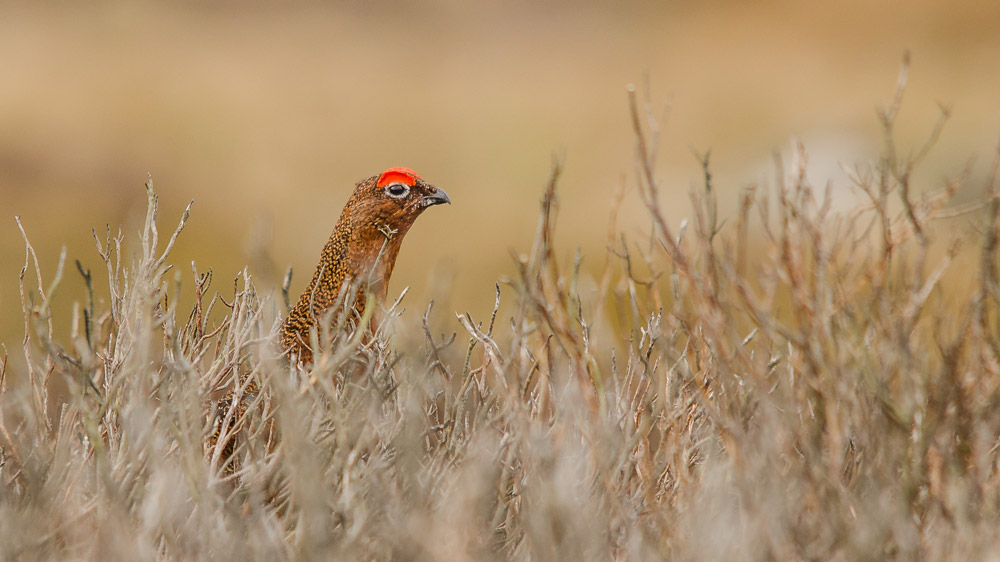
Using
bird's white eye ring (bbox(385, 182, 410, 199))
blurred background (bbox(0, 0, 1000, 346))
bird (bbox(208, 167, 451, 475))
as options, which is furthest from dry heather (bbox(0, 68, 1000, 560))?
blurred background (bbox(0, 0, 1000, 346))

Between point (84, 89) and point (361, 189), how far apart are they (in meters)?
15.2

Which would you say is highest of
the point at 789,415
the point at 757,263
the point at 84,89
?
the point at 84,89

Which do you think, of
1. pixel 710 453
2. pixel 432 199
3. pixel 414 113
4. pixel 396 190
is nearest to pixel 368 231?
pixel 396 190

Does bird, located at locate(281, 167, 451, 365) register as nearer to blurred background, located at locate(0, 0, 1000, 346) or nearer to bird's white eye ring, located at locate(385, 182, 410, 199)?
bird's white eye ring, located at locate(385, 182, 410, 199)

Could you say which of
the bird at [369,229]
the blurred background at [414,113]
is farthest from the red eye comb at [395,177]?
the blurred background at [414,113]

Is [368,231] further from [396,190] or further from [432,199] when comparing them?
[432,199]

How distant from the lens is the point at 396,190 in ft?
13.2

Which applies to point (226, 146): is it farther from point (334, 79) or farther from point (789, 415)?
point (789, 415)

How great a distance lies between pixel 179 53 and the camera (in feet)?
64.2

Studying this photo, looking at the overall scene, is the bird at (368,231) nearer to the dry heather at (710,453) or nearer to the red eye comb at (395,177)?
the red eye comb at (395,177)

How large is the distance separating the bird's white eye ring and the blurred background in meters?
10.2

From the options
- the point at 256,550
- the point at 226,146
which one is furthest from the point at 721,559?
the point at 226,146

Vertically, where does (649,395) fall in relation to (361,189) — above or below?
below

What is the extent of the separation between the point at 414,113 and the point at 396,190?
55.0 ft
